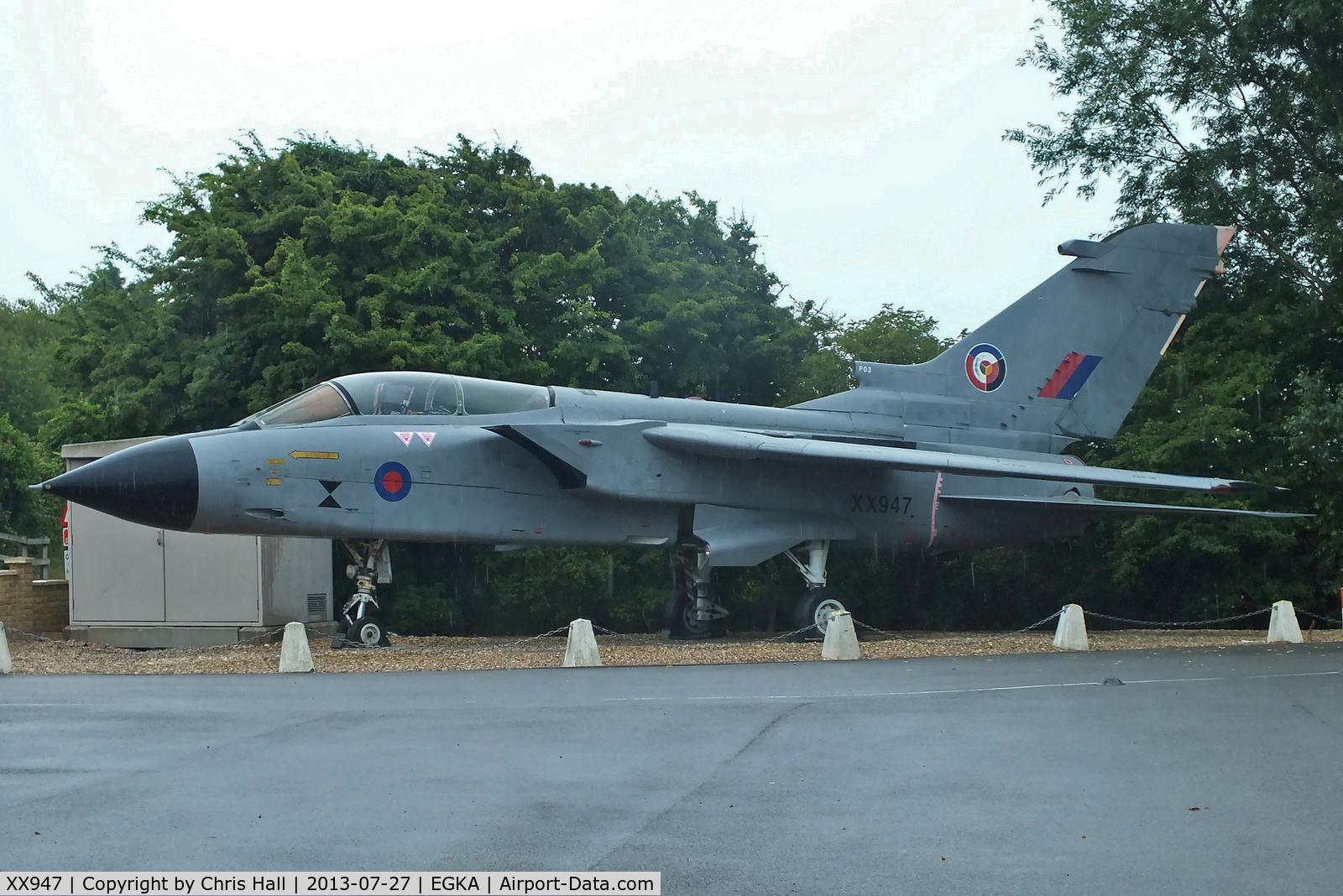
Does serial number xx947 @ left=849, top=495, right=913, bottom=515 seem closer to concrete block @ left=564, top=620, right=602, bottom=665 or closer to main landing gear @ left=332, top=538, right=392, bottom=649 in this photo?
concrete block @ left=564, top=620, right=602, bottom=665

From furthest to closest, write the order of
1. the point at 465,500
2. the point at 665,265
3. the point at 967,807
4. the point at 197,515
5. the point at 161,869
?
the point at 665,265, the point at 465,500, the point at 197,515, the point at 967,807, the point at 161,869

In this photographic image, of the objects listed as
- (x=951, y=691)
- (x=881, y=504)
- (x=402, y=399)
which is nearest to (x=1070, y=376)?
(x=881, y=504)

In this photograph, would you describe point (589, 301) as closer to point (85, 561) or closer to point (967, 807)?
point (85, 561)

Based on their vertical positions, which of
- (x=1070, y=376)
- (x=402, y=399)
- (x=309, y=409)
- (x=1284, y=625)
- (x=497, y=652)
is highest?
(x=1070, y=376)

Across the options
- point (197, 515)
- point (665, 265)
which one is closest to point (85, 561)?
point (197, 515)

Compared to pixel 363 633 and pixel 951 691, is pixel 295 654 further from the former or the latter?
pixel 951 691

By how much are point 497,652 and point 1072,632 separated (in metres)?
6.89

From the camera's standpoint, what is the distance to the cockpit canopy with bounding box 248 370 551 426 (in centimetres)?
1462

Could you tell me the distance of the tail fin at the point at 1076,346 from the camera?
733 inches

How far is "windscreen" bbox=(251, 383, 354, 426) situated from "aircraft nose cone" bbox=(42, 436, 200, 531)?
111cm

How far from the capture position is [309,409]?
14.6 metres

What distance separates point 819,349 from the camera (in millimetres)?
30391

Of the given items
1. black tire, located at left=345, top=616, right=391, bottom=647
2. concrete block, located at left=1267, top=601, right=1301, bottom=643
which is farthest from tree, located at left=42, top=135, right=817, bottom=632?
concrete block, located at left=1267, top=601, right=1301, bottom=643

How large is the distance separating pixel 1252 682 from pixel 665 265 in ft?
55.2
